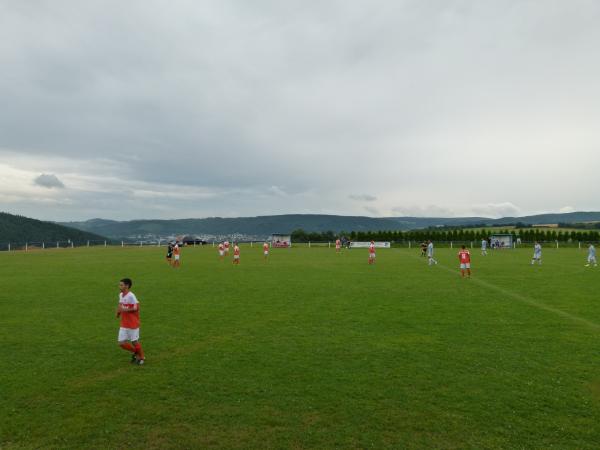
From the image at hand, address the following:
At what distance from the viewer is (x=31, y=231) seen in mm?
128875

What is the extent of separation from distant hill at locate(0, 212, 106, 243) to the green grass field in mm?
126436

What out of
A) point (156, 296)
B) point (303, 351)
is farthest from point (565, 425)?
point (156, 296)

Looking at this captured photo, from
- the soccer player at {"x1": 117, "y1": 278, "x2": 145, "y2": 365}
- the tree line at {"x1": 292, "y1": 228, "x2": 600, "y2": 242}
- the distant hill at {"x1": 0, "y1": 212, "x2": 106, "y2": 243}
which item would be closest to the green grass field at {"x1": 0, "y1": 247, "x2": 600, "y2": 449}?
the soccer player at {"x1": 117, "y1": 278, "x2": 145, "y2": 365}

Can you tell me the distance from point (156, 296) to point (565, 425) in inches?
555

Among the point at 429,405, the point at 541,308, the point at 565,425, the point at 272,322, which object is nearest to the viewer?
the point at 565,425

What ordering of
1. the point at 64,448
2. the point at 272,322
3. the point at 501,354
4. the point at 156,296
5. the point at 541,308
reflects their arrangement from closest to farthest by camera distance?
the point at 64,448 < the point at 501,354 < the point at 272,322 < the point at 541,308 < the point at 156,296

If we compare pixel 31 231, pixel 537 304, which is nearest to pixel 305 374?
pixel 537 304

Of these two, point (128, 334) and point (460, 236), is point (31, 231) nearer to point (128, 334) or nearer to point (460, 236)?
point (460, 236)

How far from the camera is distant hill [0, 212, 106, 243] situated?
119569 mm

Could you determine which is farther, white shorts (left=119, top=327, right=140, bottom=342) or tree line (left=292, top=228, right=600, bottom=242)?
tree line (left=292, top=228, right=600, bottom=242)

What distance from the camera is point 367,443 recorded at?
17.0 ft

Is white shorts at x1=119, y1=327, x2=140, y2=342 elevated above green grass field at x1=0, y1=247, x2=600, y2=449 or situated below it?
above

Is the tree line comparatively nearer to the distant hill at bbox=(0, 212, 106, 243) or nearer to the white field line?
the white field line

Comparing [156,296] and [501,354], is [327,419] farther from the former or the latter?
[156,296]
